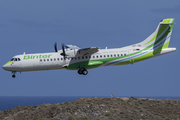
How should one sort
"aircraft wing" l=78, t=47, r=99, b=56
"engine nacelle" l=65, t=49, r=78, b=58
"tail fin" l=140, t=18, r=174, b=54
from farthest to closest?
"tail fin" l=140, t=18, r=174, b=54 < "engine nacelle" l=65, t=49, r=78, b=58 < "aircraft wing" l=78, t=47, r=99, b=56

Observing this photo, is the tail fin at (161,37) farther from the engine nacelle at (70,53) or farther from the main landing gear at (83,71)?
the engine nacelle at (70,53)

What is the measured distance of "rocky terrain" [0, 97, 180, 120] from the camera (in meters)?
45.8

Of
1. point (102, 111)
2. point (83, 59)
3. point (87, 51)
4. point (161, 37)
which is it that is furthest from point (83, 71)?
point (161, 37)

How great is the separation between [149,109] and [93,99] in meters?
10.5

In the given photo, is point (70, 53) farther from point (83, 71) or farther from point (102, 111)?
point (102, 111)

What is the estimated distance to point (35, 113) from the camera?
47625mm

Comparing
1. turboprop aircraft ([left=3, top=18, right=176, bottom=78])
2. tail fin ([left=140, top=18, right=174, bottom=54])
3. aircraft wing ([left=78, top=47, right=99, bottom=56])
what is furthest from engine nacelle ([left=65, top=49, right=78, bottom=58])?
tail fin ([left=140, top=18, right=174, bottom=54])

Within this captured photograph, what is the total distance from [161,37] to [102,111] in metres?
16.3

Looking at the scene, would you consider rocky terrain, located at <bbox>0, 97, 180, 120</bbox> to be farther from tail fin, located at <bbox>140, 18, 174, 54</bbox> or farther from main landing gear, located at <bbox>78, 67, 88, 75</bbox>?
tail fin, located at <bbox>140, 18, 174, 54</bbox>

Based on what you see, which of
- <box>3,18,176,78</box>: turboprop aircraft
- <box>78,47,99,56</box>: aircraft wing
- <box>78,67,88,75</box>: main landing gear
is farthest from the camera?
<box>78,67,88,75</box>: main landing gear

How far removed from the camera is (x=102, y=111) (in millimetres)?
46812

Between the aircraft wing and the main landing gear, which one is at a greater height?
the aircraft wing

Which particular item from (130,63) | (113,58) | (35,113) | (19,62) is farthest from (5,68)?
(130,63)

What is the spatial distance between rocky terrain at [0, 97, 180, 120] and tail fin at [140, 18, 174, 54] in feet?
38.0
